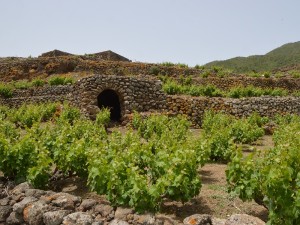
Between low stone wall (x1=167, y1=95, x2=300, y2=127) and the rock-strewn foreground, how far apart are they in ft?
37.1

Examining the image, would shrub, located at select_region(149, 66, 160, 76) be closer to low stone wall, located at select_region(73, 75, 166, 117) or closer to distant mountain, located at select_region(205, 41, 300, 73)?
low stone wall, located at select_region(73, 75, 166, 117)

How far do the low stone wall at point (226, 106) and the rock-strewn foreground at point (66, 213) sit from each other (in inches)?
445

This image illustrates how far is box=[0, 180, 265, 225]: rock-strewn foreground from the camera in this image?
5172 mm

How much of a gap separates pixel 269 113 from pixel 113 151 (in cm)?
1369

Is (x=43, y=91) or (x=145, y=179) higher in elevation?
(x=43, y=91)

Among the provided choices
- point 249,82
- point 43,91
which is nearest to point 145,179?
point 43,91

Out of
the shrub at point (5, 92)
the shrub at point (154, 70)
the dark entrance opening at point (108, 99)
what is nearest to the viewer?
the dark entrance opening at point (108, 99)

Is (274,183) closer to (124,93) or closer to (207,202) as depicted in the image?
(207,202)

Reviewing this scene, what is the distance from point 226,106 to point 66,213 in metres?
13.6

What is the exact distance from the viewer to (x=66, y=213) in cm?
614

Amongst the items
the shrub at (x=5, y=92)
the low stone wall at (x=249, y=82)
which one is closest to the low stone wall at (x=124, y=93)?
the shrub at (x=5, y=92)

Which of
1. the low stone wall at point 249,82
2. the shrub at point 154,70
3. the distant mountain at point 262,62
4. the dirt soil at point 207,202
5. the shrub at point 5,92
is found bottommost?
the dirt soil at point 207,202

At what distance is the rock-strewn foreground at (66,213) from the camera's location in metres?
5.17

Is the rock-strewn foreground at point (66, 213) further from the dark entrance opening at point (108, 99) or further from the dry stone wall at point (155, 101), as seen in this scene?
the dark entrance opening at point (108, 99)
